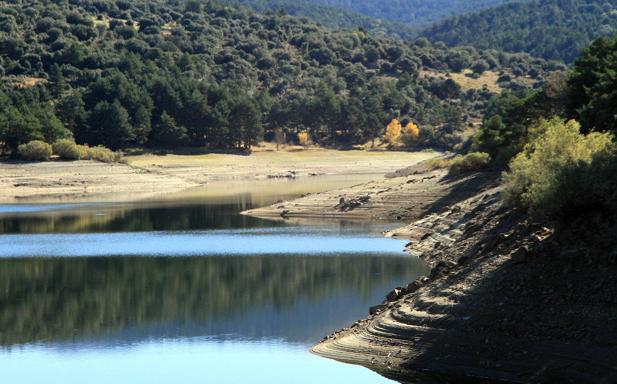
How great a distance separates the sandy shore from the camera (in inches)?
3780

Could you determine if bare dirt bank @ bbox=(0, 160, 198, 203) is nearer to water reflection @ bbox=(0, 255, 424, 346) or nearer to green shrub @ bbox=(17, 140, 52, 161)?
green shrub @ bbox=(17, 140, 52, 161)

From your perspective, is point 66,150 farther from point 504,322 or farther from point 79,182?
point 504,322

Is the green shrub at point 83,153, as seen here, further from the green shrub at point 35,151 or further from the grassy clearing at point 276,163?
the grassy clearing at point 276,163

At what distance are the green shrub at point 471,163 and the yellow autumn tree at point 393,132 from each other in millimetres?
76631

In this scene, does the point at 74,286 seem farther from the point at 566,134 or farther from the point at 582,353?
the point at 582,353

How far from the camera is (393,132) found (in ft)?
497

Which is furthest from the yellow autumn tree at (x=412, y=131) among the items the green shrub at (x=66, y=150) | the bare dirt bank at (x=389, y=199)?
the bare dirt bank at (x=389, y=199)

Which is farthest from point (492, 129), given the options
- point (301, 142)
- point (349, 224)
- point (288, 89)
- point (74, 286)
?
point (288, 89)

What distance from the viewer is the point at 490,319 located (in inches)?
1099

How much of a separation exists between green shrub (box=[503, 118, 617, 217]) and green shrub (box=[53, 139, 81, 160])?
6766 cm

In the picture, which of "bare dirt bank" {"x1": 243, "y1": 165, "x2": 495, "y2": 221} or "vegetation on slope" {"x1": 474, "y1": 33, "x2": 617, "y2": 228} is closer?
"vegetation on slope" {"x1": 474, "y1": 33, "x2": 617, "y2": 228}

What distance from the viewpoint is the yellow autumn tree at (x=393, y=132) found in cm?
14975

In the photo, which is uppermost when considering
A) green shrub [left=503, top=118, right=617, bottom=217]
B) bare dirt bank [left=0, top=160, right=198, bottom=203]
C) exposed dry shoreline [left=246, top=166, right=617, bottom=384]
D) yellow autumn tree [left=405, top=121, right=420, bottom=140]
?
green shrub [left=503, top=118, right=617, bottom=217]

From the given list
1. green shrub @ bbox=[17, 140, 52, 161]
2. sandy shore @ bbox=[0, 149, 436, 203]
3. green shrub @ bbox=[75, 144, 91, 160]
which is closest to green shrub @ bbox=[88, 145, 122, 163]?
green shrub @ bbox=[75, 144, 91, 160]
